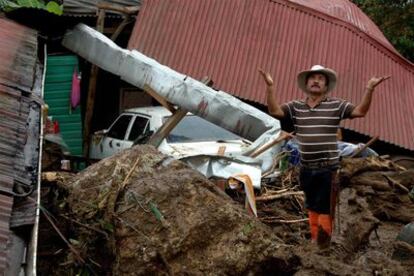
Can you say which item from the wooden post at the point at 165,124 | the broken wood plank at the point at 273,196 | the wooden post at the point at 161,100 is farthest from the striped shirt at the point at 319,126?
the wooden post at the point at 161,100

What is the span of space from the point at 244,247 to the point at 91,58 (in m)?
6.80

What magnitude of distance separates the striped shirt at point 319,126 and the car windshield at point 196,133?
4158mm

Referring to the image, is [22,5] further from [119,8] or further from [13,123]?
[13,123]

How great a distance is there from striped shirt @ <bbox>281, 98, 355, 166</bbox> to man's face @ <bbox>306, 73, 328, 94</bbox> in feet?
0.33

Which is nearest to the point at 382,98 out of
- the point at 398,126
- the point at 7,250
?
the point at 398,126

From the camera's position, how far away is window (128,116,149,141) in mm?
10531

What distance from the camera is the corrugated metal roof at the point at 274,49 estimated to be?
13.1 m

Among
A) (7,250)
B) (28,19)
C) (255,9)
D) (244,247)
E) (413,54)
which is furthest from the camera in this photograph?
(413,54)

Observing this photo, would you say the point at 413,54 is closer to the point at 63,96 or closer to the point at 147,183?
the point at 63,96

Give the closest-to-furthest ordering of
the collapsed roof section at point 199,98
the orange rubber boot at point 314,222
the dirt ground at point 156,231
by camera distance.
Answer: the dirt ground at point 156,231 < the orange rubber boot at point 314,222 < the collapsed roof section at point 199,98

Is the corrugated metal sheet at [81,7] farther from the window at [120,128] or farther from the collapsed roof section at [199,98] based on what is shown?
the collapsed roof section at [199,98]

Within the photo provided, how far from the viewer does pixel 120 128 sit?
36.8 feet

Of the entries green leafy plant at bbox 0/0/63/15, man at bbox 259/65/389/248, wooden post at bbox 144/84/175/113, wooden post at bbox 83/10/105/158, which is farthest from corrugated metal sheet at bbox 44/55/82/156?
man at bbox 259/65/389/248

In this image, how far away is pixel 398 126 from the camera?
43.0 feet
